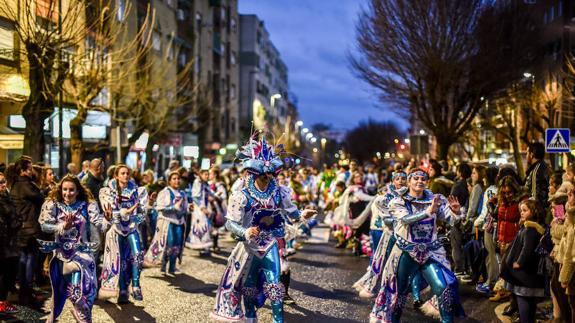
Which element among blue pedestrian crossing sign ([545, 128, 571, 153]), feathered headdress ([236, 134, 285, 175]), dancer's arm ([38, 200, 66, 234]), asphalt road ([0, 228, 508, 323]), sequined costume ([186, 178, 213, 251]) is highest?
blue pedestrian crossing sign ([545, 128, 571, 153])

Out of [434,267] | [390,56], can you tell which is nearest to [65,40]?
[434,267]

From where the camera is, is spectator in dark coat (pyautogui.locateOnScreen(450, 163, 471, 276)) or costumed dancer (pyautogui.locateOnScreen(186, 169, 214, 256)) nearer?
spectator in dark coat (pyautogui.locateOnScreen(450, 163, 471, 276))

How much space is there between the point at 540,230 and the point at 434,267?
126 cm

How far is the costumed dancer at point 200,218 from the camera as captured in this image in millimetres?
17375

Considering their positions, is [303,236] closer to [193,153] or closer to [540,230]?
[540,230]

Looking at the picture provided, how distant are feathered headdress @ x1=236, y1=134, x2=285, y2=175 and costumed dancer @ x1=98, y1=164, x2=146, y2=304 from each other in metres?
2.89

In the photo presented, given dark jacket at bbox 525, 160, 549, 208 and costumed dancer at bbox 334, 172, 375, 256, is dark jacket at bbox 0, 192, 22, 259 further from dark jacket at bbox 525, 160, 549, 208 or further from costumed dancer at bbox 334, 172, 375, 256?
costumed dancer at bbox 334, 172, 375, 256

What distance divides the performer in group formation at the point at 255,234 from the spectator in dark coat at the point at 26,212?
3983 millimetres

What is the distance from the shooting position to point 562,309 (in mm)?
8812

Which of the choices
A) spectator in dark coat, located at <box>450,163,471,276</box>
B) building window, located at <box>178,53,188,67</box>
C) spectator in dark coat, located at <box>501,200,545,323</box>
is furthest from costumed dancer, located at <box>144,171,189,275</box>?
building window, located at <box>178,53,188,67</box>

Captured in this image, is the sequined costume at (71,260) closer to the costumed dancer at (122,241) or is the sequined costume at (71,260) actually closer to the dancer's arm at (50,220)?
the dancer's arm at (50,220)

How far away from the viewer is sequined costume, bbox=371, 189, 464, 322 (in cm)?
845

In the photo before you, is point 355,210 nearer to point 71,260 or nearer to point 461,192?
point 461,192

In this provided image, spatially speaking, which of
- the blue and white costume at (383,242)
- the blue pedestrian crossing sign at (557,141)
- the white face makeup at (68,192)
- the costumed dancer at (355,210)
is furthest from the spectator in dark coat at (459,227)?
the white face makeup at (68,192)
